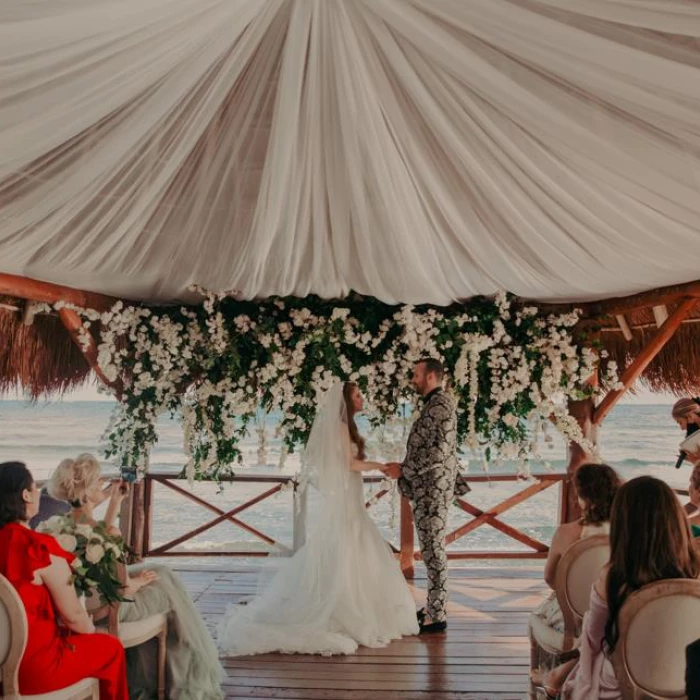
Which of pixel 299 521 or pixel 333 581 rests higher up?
pixel 299 521

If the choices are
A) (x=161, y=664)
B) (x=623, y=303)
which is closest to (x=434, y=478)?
(x=623, y=303)

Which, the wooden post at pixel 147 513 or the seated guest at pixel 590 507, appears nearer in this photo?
the seated guest at pixel 590 507

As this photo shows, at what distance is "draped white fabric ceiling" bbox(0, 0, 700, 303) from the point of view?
6.33ft

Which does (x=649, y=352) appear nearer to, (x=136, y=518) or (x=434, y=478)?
(x=434, y=478)

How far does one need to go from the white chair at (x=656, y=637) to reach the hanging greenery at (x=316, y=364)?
3333 millimetres

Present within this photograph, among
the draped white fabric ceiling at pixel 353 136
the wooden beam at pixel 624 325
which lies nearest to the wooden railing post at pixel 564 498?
the wooden beam at pixel 624 325

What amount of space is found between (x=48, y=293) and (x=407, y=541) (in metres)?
3.56

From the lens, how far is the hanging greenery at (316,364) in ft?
18.1

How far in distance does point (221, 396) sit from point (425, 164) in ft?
10.6

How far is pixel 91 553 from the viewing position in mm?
3078

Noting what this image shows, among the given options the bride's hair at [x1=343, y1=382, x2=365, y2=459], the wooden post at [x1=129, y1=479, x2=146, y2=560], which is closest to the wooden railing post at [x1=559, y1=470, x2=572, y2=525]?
the bride's hair at [x1=343, y1=382, x2=365, y2=459]

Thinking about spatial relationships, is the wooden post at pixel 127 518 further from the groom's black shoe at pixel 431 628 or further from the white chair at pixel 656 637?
the white chair at pixel 656 637

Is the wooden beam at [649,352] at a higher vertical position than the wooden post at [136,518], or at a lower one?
higher

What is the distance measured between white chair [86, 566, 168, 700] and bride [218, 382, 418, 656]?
3.10ft
